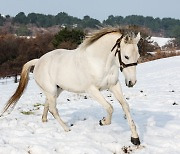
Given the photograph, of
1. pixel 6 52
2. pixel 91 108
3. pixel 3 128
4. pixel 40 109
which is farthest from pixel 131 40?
pixel 6 52

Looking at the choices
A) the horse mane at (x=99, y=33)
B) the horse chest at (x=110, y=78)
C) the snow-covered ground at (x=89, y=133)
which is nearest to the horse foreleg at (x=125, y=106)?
the horse chest at (x=110, y=78)

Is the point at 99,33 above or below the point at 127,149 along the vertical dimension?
above

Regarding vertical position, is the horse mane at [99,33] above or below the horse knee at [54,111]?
above

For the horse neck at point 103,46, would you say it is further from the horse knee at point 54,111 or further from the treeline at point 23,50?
the treeline at point 23,50

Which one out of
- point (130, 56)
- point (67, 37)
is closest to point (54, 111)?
point (130, 56)

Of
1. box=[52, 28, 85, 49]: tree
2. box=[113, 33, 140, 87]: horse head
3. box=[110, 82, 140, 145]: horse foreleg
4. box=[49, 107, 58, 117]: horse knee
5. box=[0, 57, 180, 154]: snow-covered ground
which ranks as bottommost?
box=[52, 28, 85, 49]: tree

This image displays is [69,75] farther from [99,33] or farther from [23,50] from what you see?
[23,50]

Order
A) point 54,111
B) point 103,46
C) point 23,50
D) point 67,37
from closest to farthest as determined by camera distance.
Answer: point 103,46, point 54,111, point 67,37, point 23,50

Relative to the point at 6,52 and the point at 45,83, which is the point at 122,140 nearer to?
the point at 45,83

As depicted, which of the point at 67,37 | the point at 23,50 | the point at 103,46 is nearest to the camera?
the point at 103,46

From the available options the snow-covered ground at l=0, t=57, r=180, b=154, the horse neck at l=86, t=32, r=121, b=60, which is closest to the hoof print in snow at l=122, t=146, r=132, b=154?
the snow-covered ground at l=0, t=57, r=180, b=154

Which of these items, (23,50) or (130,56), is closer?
(130,56)

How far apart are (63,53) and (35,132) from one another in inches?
67.4

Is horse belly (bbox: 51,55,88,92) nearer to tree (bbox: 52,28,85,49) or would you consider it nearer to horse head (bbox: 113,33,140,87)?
horse head (bbox: 113,33,140,87)
